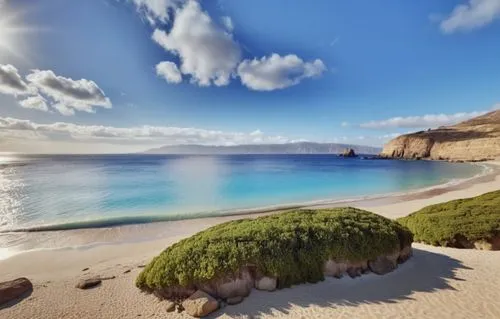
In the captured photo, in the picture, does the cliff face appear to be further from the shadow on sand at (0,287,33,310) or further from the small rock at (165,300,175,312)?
the shadow on sand at (0,287,33,310)

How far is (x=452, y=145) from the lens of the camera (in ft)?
372

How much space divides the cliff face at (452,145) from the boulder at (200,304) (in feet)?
430

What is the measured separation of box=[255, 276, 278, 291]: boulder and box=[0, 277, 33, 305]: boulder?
7.92 metres

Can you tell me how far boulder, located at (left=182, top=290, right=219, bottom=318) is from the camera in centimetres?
701

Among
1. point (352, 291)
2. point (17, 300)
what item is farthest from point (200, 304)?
point (17, 300)

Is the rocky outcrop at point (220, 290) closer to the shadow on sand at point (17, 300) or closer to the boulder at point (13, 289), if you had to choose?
the shadow on sand at point (17, 300)

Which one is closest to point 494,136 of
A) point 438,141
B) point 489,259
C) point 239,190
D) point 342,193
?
point 438,141

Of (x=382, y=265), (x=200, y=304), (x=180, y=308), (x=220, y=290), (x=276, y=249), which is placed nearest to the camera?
(x=200, y=304)

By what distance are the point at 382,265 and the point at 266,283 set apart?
4.54m

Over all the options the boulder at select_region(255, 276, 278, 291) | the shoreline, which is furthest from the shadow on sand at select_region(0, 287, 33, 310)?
the boulder at select_region(255, 276, 278, 291)

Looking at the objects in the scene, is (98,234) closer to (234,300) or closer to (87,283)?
Answer: (87,283)

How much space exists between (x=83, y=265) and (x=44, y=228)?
380 inches

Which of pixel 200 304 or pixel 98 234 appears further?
pixel 98 234

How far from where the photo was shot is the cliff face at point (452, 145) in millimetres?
102875
